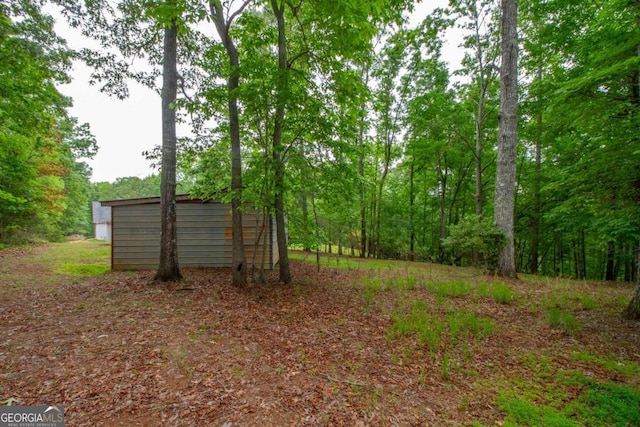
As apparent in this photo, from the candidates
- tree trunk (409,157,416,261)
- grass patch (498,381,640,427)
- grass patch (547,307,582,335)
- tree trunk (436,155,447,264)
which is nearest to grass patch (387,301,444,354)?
grass patch (498,381,640,427)

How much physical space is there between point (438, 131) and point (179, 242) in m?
12.5

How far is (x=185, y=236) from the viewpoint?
8469 millimetres

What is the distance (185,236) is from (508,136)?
32.3ft

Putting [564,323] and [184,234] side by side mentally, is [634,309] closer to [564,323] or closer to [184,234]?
[564,323]

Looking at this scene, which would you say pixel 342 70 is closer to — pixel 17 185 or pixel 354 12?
pixel 354 12

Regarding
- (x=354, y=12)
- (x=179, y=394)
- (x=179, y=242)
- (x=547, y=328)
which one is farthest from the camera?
(x=179, y=242)

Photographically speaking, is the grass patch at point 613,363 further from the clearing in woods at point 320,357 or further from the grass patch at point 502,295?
the grass patch at point 502,295

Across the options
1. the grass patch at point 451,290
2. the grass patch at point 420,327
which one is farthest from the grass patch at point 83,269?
the grass patch at point 451,290

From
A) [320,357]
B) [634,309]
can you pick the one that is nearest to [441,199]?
[634,309]

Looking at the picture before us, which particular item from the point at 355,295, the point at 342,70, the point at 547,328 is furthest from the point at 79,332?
the point at 547,328

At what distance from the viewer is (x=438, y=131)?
13.2 m

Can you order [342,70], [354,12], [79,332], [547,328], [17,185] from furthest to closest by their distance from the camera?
[17,185], [342,70], [354,12], [547,328], [79,332]

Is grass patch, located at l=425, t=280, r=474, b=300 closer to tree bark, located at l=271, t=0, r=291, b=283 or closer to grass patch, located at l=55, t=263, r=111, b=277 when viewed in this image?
tree bark, located at l=271, t=0, r=291, b=283

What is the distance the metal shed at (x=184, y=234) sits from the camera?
8.29 meters
